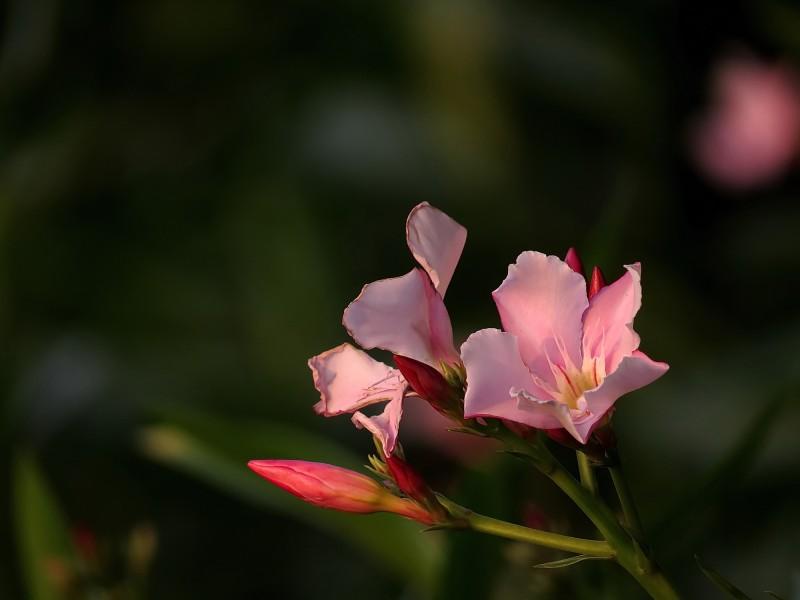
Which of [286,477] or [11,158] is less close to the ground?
[286,477]

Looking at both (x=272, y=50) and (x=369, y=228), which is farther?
(x=272, y=50)

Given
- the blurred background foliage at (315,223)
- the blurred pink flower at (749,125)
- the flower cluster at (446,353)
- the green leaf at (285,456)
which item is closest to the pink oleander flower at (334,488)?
the flower cluster at (446,353)

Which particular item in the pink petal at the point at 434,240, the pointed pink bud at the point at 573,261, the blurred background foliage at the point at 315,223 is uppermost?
the pink petal at the point at 434,240

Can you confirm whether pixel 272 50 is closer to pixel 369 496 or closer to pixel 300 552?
pixel 300 552

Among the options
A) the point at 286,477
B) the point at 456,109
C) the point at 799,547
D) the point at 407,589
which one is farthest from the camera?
the point at 456,109

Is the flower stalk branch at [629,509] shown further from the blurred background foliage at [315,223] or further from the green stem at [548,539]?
the blurred background foliage at [315,223]

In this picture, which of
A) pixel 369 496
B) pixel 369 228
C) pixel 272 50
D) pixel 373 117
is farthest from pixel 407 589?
pixel 272 50

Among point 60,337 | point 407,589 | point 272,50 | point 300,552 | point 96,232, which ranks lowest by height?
point 300,552

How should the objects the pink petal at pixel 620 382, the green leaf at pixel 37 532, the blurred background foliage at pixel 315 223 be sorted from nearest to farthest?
the pink petal at pixel 620 382
the green leaf at pixel 37 532
the blurred background foliage at pixel 315 223
